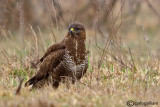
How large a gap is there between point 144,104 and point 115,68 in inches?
104

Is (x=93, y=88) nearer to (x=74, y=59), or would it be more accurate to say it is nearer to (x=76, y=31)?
(x=74, y=59)

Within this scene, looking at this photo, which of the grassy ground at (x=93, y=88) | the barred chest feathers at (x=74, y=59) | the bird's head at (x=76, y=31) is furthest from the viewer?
the bird's head at (x=76, y=31)

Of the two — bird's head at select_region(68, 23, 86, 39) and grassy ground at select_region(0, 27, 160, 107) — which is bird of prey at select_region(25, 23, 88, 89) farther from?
grassy ground at select_region(0, 27, 160, 107)

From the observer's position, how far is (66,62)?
5867 millimetres

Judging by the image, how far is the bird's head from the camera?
619cm

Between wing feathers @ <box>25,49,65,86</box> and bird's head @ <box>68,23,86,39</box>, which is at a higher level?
bird's head @ <box>68,23,86,39</box>

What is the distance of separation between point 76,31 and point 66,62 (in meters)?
0.63

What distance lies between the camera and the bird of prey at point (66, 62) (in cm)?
588

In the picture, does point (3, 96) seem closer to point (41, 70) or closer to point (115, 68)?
point (41, 70)

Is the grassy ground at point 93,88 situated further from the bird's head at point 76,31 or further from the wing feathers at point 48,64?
the bird's head at point 76,31

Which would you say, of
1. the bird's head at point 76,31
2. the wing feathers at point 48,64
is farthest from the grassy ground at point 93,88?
the bird's head at point 76,31

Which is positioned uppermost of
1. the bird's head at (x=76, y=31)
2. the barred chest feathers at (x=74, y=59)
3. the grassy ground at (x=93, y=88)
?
the bird's head at (x=76, y=31)

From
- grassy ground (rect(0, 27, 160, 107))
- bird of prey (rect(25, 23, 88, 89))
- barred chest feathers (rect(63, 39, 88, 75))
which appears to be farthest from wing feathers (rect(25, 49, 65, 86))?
grassy ground (rect(0, 27, 160, 107))

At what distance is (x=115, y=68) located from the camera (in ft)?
23.7
